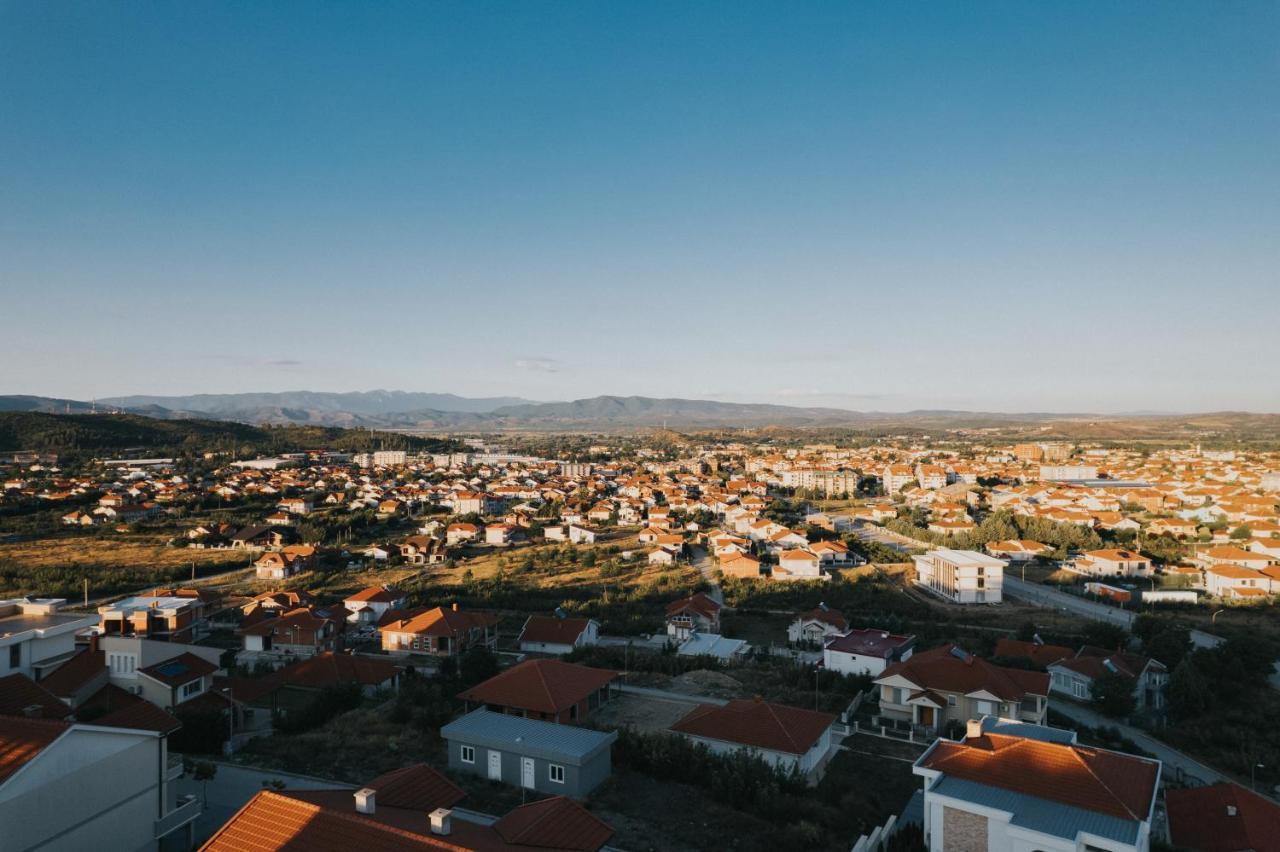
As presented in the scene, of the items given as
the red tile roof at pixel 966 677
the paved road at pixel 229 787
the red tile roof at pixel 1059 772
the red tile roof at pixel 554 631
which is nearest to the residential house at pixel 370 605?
the red tile roof at pixel 554 631

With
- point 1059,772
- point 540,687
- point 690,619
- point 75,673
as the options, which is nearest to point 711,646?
point 690,619

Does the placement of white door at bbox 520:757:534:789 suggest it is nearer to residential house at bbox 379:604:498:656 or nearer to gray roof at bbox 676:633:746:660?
gray roof at bbox 676:633:746:660

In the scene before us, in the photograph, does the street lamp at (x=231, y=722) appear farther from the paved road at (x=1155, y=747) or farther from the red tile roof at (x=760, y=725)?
the paved road at (x=1155, y=747)

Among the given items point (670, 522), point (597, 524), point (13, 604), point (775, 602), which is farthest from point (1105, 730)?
point (597, 524)

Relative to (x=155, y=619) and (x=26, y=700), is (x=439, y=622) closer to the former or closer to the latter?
(x=155, y=619)

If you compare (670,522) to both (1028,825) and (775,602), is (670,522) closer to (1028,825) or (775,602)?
(775,602)

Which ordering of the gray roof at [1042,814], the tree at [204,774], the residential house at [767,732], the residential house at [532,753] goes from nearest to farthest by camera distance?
the gray roof at [1042,814] < the tree at [204,774] < the residential house at [532,753] < the residential house at [767,732]
